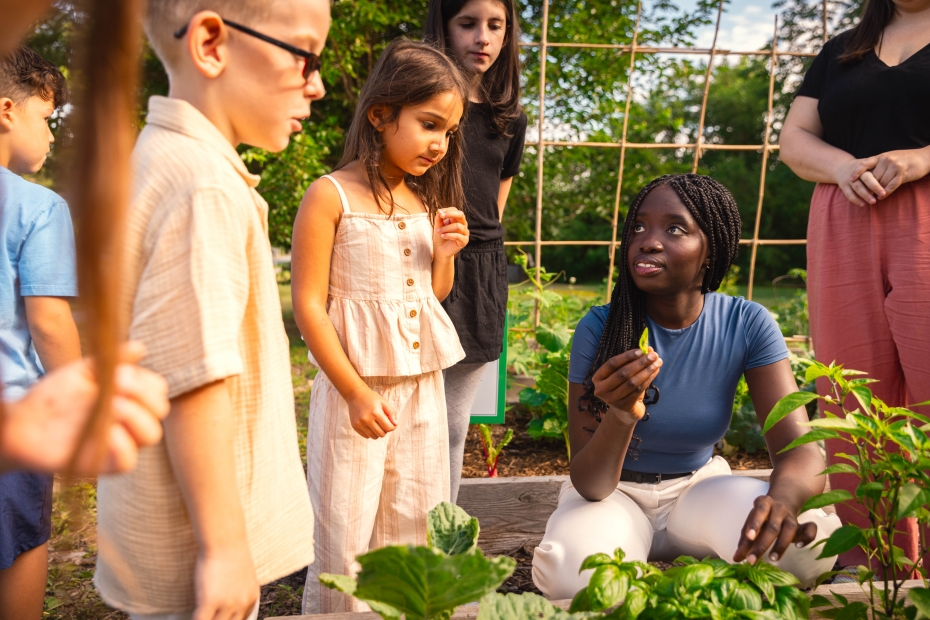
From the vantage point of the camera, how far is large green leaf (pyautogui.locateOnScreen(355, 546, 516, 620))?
2.84 feet

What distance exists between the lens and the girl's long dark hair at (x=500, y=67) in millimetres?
2152

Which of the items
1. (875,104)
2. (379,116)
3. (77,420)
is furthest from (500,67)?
(77,420)

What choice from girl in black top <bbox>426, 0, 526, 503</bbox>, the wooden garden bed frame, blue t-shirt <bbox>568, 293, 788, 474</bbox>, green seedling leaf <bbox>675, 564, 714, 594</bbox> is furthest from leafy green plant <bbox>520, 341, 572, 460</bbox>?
green seedling leaf <bbox>675, 564, 714, 594</bbox>

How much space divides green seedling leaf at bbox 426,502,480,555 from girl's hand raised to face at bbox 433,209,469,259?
0.72m

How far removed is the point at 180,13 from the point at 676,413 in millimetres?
1359

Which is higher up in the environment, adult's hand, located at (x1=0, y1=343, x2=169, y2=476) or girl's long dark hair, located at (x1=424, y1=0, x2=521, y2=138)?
girl's long dark hair, located at (x1=424, y1=0, x2=521, y2=138)

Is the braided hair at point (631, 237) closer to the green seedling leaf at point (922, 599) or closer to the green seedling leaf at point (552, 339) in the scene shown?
the green seedling leaf at point (922, 599)

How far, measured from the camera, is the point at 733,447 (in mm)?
3227

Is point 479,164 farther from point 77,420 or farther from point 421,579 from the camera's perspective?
point 77,420

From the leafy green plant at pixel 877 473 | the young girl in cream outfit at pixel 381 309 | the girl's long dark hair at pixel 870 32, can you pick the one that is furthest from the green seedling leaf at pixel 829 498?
the girl's long dark hair at pixel 870 32

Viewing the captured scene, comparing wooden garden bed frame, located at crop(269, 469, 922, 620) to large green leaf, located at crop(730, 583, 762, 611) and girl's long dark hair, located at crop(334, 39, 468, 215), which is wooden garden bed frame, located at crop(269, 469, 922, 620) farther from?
large green leaf, located at crop(730, 583, 762, 611)

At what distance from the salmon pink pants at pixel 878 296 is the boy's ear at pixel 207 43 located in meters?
1.80

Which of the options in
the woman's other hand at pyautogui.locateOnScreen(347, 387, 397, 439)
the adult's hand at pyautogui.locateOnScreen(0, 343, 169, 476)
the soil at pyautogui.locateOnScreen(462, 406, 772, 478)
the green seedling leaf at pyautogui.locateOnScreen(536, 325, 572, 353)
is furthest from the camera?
the green seedling leaf at pyautogui.locateOnScreen(536, 325, 572, 353)

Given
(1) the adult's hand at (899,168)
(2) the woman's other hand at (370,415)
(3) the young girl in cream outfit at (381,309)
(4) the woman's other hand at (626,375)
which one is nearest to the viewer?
(4) the woman's other hand at (626,375)
